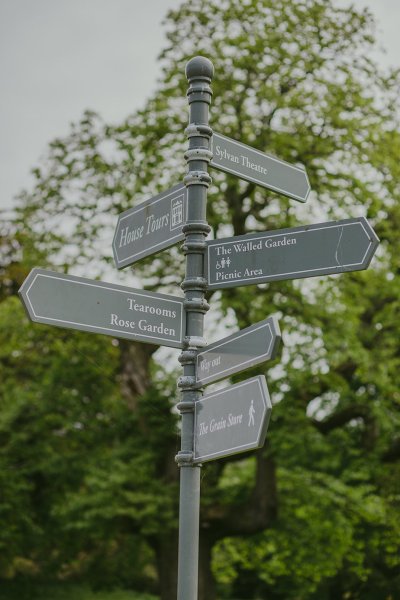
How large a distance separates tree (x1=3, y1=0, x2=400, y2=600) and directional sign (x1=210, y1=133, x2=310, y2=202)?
9.46 meters

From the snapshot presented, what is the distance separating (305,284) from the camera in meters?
16.0

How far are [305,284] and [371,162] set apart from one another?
2503mm

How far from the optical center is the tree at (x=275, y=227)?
15.2m

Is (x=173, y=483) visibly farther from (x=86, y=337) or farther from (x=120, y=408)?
(x=86, y=337)

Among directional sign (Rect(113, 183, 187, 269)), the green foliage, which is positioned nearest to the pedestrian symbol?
directional sign (Rect(113, 183, 187, 269))

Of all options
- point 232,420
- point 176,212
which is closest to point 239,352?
point 232,420

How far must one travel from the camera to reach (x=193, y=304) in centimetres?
477

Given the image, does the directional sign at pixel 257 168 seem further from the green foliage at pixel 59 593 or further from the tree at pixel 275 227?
the green foliage at pixel 59 593

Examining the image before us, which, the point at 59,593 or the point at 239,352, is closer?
the point at 239,352

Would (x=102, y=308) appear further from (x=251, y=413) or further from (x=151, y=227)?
(x=251, y=413)

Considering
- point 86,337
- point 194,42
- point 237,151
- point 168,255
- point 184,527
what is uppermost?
point 194,42

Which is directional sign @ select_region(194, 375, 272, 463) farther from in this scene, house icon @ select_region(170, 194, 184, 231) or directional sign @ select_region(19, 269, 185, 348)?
house icon @ select_region(170, 194, 184, 231)

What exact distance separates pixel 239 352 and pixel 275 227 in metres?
11.6

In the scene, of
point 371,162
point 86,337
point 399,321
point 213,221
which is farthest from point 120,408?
point 371,162
